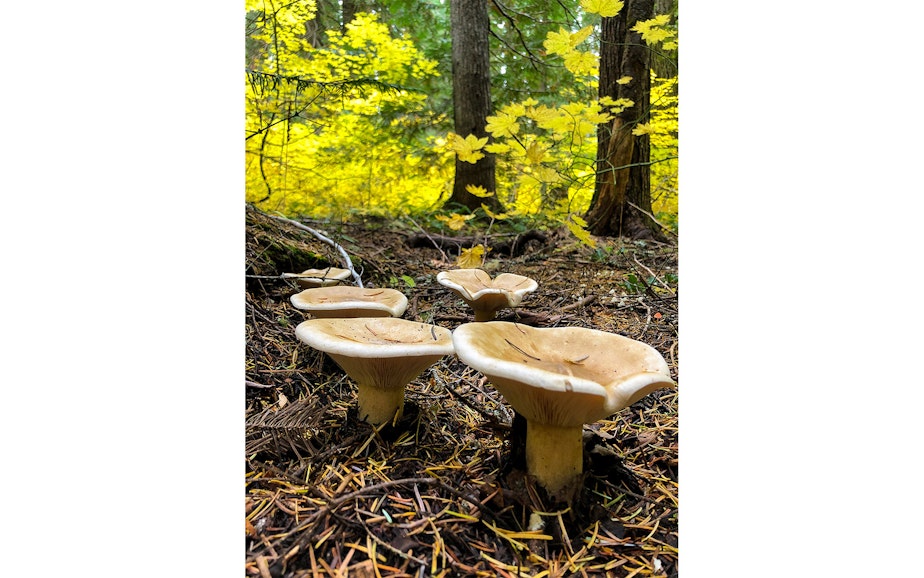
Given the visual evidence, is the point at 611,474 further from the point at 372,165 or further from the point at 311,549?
the point at 372,165

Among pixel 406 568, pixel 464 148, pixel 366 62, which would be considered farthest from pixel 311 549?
pixel 366 62

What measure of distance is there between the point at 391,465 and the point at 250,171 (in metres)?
3.17

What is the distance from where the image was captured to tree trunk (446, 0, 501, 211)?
15.6 ft

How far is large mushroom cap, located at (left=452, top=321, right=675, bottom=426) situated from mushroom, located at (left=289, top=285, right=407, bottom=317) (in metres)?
0.68

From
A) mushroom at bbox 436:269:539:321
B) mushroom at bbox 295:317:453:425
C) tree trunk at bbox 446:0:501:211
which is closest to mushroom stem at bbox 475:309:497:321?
mushroom at bbox 436:269:539:321

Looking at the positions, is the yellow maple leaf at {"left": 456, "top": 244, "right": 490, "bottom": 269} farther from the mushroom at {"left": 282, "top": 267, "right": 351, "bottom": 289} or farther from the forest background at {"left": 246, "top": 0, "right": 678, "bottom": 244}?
the mushroom at {"left": 282, "top": 267, "right": 351, "bottom": 289}

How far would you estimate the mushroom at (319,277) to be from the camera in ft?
7.70

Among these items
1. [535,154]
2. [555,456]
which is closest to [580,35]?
[535,154]

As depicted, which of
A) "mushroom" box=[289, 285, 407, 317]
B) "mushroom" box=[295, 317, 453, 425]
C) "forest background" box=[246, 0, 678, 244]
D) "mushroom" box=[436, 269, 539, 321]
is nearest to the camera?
"mushroom" box=[295, 317, 453, 425]

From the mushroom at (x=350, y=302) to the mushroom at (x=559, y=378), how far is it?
0.68m

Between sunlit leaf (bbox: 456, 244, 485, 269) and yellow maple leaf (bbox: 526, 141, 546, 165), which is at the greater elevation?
yellow maple leaf (bbox: 526, 141, 546, 165)

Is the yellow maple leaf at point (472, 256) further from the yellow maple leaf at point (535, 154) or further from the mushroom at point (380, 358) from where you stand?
the mushroom at point (380, 358)

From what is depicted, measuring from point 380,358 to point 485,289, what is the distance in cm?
95

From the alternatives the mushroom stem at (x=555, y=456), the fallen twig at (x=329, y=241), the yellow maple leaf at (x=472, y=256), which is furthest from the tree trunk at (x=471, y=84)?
the mushroom stem at (x=555, y=456)
